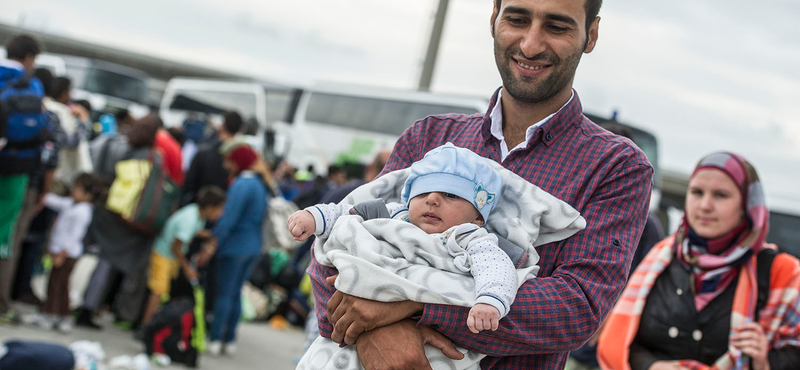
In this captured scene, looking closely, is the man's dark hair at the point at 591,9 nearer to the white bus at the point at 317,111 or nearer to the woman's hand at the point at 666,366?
the woman's hand at the point at 666,366

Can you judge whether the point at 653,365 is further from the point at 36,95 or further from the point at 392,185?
the point at 36,95

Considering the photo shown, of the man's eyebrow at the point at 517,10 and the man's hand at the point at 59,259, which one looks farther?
the man's hand at the point at 59,259

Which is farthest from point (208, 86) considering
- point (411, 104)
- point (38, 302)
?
point (38, 302)

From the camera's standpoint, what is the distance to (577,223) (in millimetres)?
1933

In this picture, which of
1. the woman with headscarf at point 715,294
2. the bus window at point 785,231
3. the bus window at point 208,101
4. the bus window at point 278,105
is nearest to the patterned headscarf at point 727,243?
the woman with headscarf at point 715,294

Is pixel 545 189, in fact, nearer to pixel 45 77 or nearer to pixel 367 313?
pixel 367 313

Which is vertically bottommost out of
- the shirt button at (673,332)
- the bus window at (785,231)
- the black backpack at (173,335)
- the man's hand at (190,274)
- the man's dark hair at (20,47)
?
the black backpack at (173,335)

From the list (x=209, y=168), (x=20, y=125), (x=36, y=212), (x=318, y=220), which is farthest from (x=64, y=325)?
(x=318, y=220)

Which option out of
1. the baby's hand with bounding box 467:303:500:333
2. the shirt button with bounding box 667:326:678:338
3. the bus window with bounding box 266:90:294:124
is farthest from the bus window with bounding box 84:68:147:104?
the baby's hand with bounding box 467:303:500:333

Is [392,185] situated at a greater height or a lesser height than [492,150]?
lesser

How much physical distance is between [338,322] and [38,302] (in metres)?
6.52

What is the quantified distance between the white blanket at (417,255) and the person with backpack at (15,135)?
488cm

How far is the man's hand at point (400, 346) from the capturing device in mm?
1828

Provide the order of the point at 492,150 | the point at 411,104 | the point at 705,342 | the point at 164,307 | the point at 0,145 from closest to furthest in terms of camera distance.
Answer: the point at 492,150, the point at 705,342, the point at 0,145, the point at 164,307, the point at 411,104
